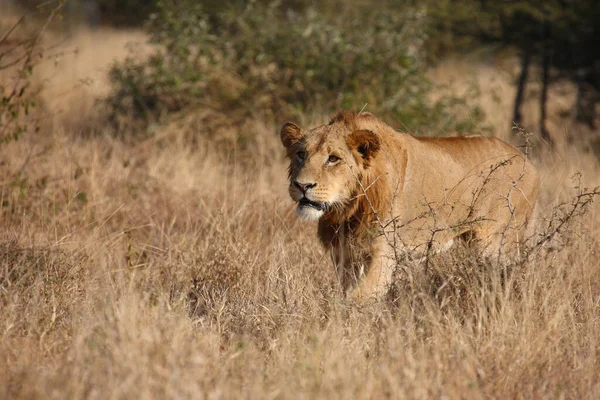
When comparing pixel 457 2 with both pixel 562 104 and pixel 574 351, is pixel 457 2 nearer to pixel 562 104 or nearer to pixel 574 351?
pixel 562 104

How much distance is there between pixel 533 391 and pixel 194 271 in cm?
266

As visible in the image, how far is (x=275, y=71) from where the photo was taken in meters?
11.5

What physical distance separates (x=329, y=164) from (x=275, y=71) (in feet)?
20.7

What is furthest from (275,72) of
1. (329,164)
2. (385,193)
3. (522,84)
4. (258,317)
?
(258,317)

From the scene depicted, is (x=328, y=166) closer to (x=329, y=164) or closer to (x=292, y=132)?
(x=329, y=164)

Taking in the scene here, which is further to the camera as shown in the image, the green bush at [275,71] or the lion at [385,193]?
the green bush at [275,71]

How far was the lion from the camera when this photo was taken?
5328 mm

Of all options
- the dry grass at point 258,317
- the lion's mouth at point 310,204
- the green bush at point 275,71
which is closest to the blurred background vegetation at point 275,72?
the green bush at point 275,71

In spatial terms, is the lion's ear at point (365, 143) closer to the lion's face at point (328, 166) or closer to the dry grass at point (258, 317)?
the lion's face at point (328, 166)

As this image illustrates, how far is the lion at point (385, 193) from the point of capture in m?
5.33

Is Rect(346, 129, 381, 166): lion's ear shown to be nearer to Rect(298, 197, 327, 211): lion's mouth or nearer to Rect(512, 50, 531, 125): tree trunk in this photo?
Rect(298, 197, 327, 211): lion's mouth

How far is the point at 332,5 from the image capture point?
18.0m

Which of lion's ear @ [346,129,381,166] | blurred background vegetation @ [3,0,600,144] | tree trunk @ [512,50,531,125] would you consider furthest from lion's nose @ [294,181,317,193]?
tree trunk @ [512,50,531,125]

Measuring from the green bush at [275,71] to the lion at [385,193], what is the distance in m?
4.88
